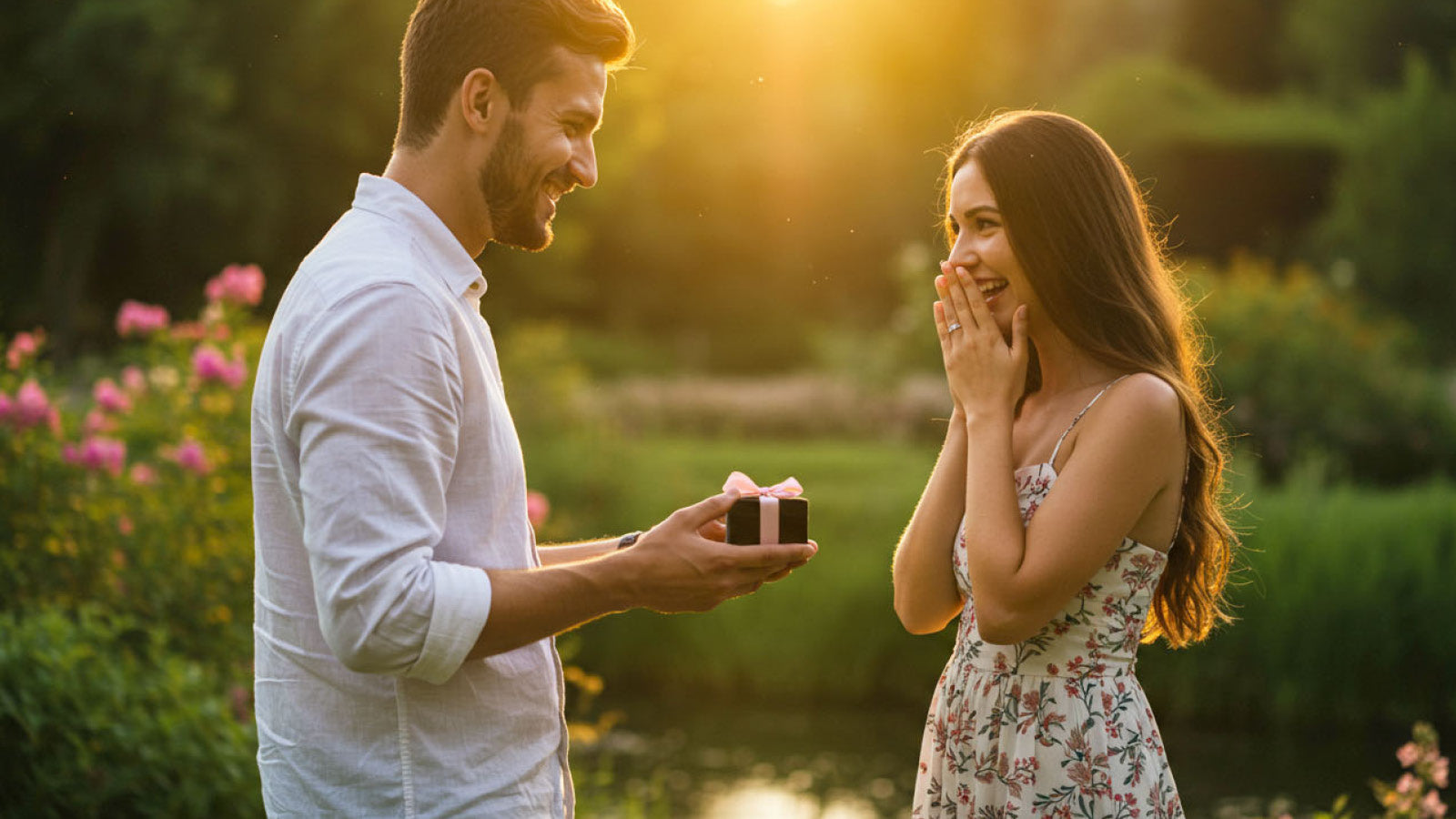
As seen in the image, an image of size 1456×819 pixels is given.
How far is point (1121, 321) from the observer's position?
2.48m

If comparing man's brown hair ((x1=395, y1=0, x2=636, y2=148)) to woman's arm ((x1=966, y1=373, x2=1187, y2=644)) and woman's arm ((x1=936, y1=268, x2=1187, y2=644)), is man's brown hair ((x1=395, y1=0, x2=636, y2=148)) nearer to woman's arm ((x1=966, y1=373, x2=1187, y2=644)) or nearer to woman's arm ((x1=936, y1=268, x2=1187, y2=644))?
woman's arm ((x1=936, y1=268, x2=1187, y2=644))

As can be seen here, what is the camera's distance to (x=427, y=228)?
1993mm

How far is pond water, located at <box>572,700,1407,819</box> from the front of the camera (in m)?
7.71

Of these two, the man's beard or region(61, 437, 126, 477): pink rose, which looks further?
region(61, 437, 126, 477): pink rose

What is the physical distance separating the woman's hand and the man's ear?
0.86 meters

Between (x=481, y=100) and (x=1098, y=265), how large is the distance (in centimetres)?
117

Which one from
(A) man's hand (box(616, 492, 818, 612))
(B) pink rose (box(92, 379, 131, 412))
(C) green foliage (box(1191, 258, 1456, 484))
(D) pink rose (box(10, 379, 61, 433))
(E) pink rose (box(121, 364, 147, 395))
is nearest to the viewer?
(A) man's hand (box(616, 492, 818, 612))

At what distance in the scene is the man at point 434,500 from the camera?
1.72m

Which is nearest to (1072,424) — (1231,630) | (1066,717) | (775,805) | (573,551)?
(1066,717)

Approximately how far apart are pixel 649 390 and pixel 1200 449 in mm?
15990

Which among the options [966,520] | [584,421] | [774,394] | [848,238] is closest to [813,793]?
[584,421]

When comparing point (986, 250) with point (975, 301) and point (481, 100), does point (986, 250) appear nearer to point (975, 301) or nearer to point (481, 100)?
point (975, 301)

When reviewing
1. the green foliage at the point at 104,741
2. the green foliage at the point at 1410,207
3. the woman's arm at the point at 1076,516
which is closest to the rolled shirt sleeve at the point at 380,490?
the woman's arm at the point at 1076,516

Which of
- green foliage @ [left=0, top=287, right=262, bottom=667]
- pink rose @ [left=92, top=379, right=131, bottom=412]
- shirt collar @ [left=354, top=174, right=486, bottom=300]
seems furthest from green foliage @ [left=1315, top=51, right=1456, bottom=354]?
shirt collar @ [left=354, top=174, right=486, bottom=300]
